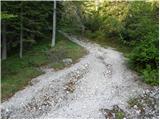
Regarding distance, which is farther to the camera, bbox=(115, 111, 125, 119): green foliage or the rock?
the rock

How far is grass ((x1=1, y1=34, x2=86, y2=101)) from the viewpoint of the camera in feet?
84.0

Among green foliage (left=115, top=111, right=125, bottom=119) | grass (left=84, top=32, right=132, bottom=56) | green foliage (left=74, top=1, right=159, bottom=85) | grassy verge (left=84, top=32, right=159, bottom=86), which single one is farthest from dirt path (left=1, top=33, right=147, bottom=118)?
grass (left=84, top=32, right=132, bottom=56)

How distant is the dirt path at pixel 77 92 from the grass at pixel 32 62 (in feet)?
3.31

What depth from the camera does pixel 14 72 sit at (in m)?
28.9

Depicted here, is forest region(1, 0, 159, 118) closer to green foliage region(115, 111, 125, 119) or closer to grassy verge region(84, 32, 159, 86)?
grassy verge region(84, 32, 159, 86)

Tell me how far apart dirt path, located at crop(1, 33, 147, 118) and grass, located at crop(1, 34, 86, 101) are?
1008 mm

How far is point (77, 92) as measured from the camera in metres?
23.2

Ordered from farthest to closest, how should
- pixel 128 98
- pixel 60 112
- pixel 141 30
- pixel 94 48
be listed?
pixel 94 48
pixel 141 30
pixel 128 98
pixel 60 112

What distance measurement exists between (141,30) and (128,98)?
11550 millimetres

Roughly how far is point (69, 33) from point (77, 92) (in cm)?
1932

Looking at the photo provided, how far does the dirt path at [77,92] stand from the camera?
68.7 feet

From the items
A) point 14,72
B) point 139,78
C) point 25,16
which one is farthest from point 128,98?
point 25,16

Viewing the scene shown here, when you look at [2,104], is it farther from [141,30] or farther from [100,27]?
[100,27]

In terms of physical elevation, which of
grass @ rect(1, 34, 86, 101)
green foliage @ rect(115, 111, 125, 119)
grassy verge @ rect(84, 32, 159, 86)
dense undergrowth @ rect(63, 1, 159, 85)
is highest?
dense undergrowth @ rect(63, 1, 159, 85)
